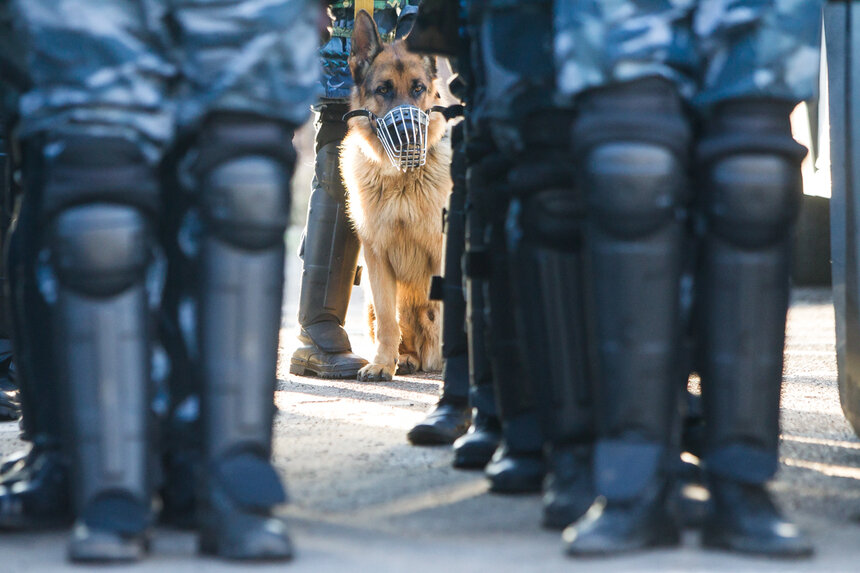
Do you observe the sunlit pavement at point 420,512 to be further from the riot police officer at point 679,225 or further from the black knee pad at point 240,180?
the black knee pad at point 240,180

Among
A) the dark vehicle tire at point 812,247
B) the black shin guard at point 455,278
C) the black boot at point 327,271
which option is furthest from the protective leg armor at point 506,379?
the dark vehicle tire at point 812,247

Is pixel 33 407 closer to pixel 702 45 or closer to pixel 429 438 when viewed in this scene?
pixel 429 438

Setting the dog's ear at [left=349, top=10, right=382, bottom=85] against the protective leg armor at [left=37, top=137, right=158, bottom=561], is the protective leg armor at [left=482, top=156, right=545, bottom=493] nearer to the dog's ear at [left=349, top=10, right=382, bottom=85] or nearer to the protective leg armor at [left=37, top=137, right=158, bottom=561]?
the protective leg armor at [left=37, top=137, right=158, bottom=561]

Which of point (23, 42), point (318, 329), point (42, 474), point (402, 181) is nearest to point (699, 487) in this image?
point (42, 474)

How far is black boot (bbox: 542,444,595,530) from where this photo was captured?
1512 millimetres

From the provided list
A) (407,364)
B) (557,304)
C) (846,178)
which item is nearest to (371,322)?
(407,364)

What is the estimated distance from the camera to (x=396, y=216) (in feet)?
14.4

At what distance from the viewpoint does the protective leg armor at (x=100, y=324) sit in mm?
1285

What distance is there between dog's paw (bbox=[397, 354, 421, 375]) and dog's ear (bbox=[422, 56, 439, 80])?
1398mm

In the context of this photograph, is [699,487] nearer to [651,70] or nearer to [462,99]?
[651,70]

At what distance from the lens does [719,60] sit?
1.37 m

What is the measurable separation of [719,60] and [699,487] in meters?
0.76

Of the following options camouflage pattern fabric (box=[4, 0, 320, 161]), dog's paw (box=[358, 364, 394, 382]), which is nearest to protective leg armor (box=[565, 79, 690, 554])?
camouflage pattern fabric (box=[4, 0, 320, 161])

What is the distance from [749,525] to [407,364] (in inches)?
125
